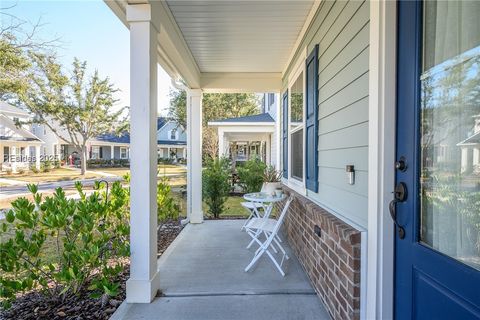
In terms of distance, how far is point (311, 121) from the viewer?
323cm

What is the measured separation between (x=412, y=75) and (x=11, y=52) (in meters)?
7.13

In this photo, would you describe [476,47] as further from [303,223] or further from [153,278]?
[153,278]

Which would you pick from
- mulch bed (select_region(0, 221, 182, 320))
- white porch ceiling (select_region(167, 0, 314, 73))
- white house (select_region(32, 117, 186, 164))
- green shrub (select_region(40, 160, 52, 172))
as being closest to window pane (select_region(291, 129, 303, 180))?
white porch ceiling (select_region(167, 0, 314, 73))

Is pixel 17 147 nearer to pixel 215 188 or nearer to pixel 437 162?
pixel 215 188

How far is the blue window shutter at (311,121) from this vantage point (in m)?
3.03

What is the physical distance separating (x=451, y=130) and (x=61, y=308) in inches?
119

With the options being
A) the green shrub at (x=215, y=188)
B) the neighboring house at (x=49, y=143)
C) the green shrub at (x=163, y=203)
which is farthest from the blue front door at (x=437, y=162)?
the neighboring house at (x=49, y=143)

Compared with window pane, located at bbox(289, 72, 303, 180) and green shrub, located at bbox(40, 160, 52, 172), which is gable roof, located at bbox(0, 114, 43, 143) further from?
window pane, located at bbox(289, 72, 303, 180)

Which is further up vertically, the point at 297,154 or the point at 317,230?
the point at 297,154

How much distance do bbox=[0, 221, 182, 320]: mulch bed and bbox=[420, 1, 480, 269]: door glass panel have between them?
96.2 inches

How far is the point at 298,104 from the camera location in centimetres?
418

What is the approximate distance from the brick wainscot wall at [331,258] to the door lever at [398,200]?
1.05 ft

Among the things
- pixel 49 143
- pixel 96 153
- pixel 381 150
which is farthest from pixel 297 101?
pixel 96 153

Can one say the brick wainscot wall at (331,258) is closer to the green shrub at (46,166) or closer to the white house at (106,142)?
the white house at (106,142)
